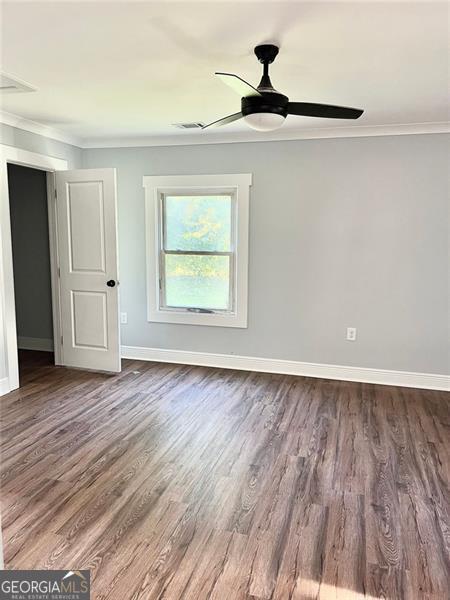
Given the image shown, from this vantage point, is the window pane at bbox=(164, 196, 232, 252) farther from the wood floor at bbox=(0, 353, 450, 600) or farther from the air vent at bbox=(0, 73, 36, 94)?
the air vent at bbox=(0, 73, 36, 94)

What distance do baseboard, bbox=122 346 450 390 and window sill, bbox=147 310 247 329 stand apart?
35cm

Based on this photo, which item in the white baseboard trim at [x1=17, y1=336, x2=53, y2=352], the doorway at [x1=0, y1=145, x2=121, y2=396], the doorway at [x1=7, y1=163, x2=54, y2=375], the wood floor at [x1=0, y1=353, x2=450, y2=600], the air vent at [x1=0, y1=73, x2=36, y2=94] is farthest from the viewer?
the white baseboard trim at [x1=17, y1=336, x2=53, y2=352]

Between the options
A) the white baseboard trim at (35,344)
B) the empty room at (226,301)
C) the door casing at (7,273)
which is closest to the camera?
the empty room at (226,301)

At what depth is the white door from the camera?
426 cm

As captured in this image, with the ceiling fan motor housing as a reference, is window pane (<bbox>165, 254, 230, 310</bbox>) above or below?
below

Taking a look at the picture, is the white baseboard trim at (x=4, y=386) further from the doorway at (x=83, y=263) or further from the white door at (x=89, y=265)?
the white door at (x=89, y=265)

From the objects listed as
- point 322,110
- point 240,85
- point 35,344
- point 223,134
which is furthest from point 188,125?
point 35,344

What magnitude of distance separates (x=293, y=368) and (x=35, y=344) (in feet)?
10.8

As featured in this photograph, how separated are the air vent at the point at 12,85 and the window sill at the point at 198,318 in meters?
2.55

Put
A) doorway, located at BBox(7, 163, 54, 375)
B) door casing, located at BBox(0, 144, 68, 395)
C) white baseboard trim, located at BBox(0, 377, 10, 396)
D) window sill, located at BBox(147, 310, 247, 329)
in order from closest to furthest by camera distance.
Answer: door casing, located at BBox(0, 144, 68, 395) → white baseboard trim, located at BBox(0, 377, 10, 396) → window sill, located at BBox(147, 310, 247, 329) → doorway, located at BBox(7, 163, 54, 375)

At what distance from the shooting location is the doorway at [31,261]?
504 centimetres

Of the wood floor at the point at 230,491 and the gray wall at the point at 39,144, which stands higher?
the gray wall at the point at 39,144

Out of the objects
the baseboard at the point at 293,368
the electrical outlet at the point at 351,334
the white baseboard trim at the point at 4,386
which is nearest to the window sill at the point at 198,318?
the baseboard at the point at 293,368

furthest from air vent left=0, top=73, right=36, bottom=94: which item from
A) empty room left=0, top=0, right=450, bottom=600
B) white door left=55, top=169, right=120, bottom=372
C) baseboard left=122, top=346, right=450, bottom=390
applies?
baseboard left=122, top=346, right=450, bottom=390
